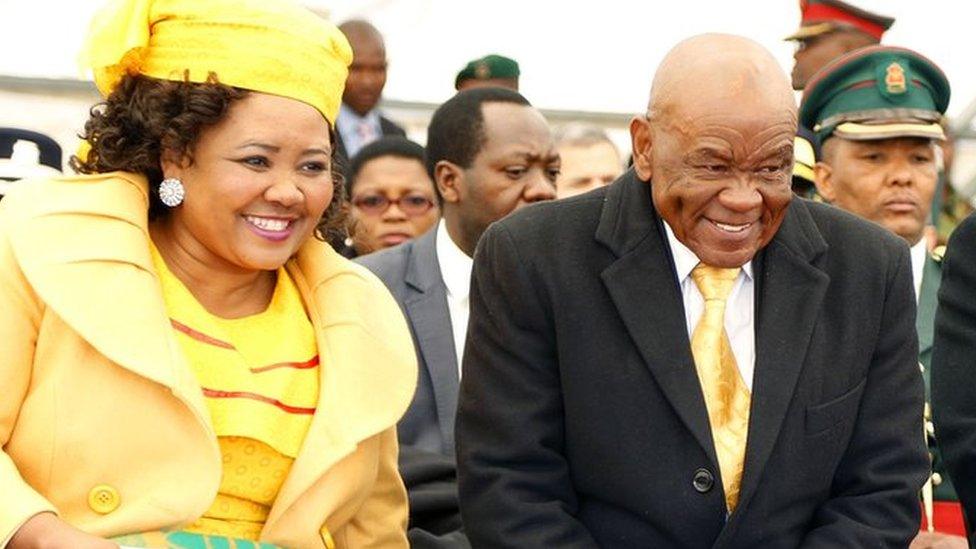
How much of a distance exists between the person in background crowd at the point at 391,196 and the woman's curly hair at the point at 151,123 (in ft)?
11.7

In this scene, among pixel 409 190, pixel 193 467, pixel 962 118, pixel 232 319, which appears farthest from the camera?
pixel 962 118

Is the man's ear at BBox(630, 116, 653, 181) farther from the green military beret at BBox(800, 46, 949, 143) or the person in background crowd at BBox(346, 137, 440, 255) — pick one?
the person in background crowd at BBox(346, 137, 440, 255)

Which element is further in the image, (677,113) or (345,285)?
(345,285)

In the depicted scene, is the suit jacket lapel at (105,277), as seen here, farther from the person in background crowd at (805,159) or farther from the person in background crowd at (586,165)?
the person in background crowd at (586,165)

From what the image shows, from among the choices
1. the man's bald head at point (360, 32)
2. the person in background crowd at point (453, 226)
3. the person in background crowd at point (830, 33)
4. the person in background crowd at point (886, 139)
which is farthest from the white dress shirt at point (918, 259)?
the man's bald head at point (360, 32)

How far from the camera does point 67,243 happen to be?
191 inches

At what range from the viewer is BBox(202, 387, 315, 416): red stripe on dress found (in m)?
4.92

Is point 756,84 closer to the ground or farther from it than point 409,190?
farther from it

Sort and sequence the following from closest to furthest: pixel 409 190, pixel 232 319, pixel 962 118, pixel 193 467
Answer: pixel 193 467 < pixel 232 319 < pixel 409 190 < pixel 962 118

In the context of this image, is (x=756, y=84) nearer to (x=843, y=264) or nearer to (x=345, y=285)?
(x=843, y=264)

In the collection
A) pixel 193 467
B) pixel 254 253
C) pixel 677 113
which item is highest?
pixel 677 113

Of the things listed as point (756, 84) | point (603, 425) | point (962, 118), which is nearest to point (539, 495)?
point (603, 425)

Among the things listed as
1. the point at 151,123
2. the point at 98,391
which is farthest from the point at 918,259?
the point at 98,391

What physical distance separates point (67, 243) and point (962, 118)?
6.70 meters
